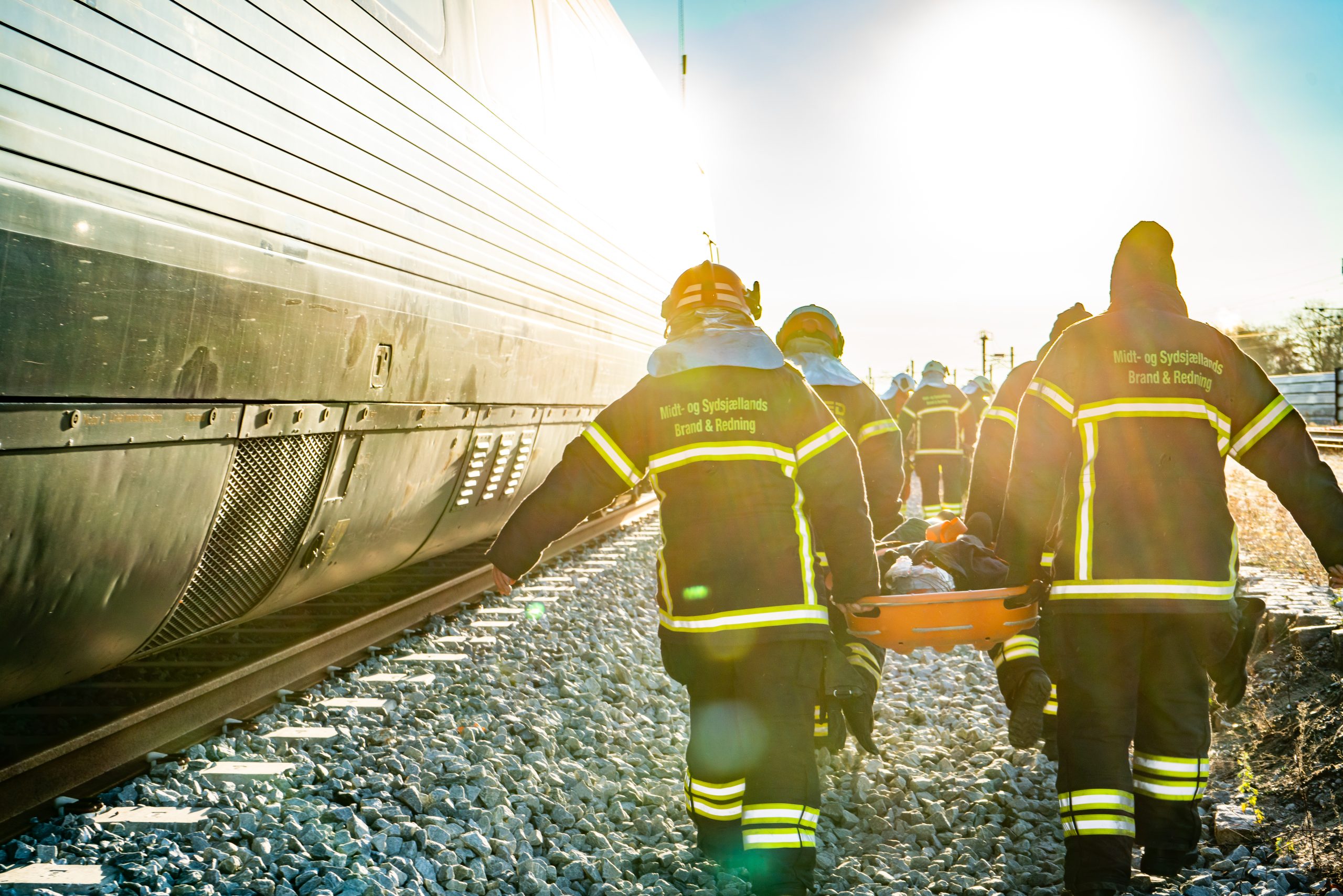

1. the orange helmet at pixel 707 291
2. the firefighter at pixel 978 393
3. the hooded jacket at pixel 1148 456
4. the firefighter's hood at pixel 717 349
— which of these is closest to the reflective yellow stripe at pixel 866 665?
the hooded jacket at pixel 1148 456

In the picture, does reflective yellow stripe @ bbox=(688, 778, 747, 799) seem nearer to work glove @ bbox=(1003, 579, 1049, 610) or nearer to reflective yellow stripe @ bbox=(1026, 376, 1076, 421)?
work glove @ bbox=(1003, 579, 1049, 610)

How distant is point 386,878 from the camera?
2.88 metres

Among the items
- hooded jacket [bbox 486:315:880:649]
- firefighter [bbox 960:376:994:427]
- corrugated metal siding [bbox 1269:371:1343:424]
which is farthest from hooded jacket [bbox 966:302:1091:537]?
corrugated metal siding [bbox 1269:371:1343:424]

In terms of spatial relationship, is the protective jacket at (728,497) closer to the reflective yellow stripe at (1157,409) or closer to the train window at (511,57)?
the reflective yellow stripe at (1157,409)

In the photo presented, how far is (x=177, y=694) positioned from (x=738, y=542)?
2.43 m

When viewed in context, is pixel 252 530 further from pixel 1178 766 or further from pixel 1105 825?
pixel 1178 766

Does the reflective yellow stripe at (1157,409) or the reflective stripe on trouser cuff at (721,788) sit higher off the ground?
the reflective yellow stripe at (1157,409)

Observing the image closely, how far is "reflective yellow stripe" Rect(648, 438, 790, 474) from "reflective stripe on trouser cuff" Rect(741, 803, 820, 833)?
1.07 meters

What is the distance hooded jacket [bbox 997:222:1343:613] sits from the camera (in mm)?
3188

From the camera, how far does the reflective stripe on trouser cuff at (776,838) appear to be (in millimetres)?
2984

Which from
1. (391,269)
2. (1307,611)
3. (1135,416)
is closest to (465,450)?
(391,269)

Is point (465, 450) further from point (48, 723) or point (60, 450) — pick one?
point (60, 450)

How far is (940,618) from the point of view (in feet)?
11.4

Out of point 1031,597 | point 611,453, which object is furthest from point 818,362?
point 611,453
